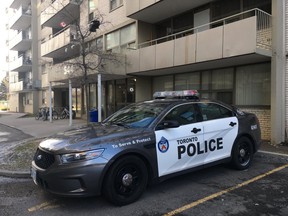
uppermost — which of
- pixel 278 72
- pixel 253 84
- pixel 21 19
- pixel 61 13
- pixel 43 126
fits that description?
pixel 21 19

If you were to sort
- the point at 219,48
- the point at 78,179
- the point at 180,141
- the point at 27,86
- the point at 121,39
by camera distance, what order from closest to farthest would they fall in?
1. the point at 78,179
2. the point at 180,141
3. the point at 219,48
4. the point at 121,39
5. the point at 27,86

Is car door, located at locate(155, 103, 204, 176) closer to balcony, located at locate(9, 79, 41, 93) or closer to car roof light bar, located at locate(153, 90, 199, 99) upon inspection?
car roof light bar, located at locate(153, 90, 199, 99)

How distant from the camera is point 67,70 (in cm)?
1661

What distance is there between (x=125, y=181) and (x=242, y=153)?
122 inches

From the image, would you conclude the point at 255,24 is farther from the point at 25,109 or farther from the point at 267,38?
the point at 25,109

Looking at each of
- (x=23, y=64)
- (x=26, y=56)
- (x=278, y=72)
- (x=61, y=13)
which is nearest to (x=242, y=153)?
(x=278, y=72)

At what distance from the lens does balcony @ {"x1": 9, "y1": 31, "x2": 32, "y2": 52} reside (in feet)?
108

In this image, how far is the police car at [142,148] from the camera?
417cm

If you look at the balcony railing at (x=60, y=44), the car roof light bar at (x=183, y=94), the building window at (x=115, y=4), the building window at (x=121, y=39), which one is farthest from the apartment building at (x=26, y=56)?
the car roof light bar at (x=183, y=94)

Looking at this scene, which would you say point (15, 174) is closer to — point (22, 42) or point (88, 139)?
point (88, 139)

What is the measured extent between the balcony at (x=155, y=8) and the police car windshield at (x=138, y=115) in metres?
7.44

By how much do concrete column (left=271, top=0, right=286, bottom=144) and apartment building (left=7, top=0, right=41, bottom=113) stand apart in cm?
2650

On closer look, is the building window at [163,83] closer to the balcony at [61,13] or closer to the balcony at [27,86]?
the balcony at [61,13]

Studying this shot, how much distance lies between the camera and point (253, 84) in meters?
10.4
